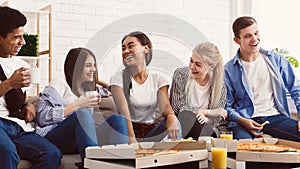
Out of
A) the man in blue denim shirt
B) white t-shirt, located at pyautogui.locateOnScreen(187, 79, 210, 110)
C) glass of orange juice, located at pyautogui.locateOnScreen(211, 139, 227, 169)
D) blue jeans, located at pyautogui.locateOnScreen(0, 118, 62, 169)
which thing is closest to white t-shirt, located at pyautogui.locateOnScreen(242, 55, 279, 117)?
the man in blue denim shirt

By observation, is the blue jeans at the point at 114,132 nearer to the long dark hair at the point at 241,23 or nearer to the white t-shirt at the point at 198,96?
the white t-shirt at the point at 198,96

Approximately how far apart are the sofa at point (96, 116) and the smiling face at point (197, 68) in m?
0.59

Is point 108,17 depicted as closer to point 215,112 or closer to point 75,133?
point 215,112

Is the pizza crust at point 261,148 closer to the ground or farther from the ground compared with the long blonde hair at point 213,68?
closer to the ground

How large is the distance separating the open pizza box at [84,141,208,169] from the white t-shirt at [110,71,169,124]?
44cm

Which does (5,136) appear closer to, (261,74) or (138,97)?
(138,97)

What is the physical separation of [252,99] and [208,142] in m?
1.19

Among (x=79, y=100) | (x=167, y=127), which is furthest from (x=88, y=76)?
(x=167, y=127)

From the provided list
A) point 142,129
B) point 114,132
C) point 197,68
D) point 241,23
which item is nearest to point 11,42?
point 114,132

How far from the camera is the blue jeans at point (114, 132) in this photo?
2.67 metres

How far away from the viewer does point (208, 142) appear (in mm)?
2268

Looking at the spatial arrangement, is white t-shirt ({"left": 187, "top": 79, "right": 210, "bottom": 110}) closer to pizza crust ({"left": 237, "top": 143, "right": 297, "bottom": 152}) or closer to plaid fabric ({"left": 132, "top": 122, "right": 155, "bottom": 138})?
plaid fabric ({"left": 132, "top": 122, "right": 155, "bottom": 138})

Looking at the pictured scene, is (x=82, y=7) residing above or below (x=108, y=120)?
above

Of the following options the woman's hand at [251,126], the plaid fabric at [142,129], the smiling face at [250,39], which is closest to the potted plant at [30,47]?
the plaid fabric at [142,129]
